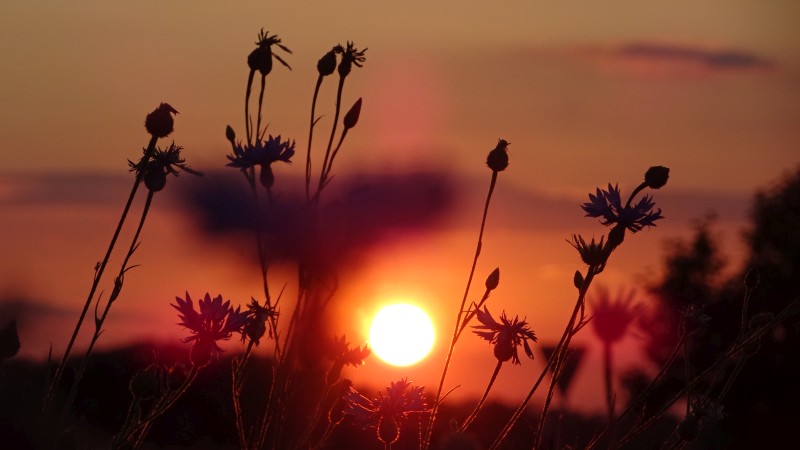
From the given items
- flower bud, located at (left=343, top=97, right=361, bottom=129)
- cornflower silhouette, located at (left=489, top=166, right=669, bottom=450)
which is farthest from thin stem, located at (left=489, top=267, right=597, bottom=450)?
flower bud, located at (left=343, top=97, right=361, bottom=129)

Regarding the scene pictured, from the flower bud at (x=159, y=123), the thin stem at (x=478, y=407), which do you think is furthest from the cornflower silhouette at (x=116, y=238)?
the thin stem at (x=478, y=407)

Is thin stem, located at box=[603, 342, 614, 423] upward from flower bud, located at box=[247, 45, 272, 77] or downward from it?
downward

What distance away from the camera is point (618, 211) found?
293 cm

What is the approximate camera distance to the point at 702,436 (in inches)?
102

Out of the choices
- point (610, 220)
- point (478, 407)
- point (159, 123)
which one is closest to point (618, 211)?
point (610, 220)

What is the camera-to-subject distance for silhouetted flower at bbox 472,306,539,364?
9.33ft

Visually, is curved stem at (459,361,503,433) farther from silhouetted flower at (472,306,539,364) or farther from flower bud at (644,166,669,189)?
flower bud at (644,166,669,189)

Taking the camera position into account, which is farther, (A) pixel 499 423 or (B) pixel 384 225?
(B) pixel 384 225

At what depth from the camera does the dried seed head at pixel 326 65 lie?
3066 mm

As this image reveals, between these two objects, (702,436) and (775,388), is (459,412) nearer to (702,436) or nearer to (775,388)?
(702,436)

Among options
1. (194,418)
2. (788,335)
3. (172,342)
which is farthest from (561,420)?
(788,335)

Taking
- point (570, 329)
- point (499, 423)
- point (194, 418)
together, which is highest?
point (570, 329)

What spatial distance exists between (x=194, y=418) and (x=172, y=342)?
341 inches

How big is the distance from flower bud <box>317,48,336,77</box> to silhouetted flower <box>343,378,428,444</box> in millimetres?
821
